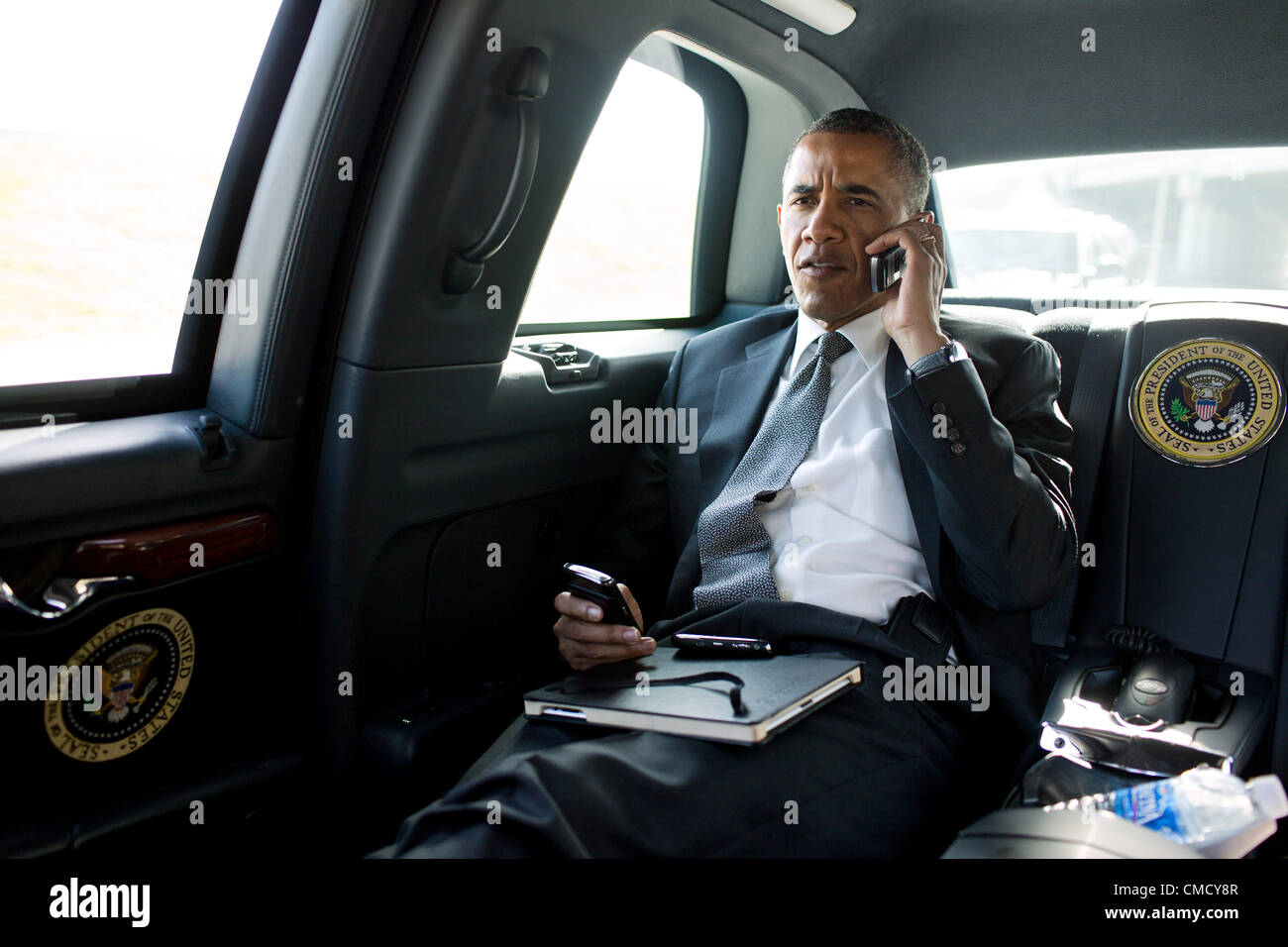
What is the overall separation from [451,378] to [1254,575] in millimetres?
1525

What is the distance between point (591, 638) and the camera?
1737 mm

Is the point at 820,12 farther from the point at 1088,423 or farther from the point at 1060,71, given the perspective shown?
the point at 1088,423

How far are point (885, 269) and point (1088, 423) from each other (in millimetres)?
530

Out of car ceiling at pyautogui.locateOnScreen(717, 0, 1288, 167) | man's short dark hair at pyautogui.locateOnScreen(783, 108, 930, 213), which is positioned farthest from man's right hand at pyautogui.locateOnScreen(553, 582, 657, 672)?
car ceiling at pyautogui.locateOnScreen(717, 0, 1288, 167)

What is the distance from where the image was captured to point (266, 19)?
1.63m

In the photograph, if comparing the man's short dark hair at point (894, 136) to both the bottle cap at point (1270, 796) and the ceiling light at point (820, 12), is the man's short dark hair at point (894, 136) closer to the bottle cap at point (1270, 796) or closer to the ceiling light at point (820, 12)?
the ceiling light at point (820, 12)

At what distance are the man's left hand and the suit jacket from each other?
0.09 metres

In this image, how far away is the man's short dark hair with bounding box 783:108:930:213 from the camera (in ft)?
6.80

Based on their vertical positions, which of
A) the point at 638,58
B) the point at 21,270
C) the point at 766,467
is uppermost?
the point at 638,58

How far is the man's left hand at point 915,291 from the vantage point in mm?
1746

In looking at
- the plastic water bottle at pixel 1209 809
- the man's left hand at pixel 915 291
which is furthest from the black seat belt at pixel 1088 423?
the plastic water bottle at pixel 1209 809

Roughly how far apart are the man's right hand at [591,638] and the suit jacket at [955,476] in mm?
298
